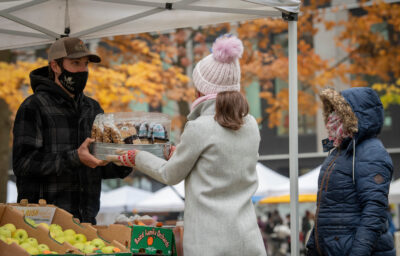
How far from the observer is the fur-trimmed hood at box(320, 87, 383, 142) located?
408cm

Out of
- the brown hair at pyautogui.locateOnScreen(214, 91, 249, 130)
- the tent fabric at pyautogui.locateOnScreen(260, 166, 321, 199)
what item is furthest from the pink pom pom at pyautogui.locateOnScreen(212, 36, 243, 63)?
the tent fabric at pyautogui.locateOnScreen(260, 166, 321, 199)

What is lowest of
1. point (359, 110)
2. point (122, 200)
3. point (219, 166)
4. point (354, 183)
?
point (122, 200)

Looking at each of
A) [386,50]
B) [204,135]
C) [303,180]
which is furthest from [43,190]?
[386,50]

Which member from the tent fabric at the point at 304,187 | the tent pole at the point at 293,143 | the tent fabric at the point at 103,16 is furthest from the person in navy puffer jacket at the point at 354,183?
the tent fabric at the point at 304,187

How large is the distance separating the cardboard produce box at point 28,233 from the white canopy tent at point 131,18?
5.66 ft

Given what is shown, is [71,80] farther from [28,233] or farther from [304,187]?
[304,187]

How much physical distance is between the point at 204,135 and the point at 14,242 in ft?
3.75

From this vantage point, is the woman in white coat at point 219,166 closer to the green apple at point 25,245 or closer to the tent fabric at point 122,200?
the green apple at point 25,245

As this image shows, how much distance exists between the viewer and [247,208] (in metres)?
3.43

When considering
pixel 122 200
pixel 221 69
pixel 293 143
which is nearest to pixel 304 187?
pixel 122 200

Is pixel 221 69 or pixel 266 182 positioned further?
pixel 266 182

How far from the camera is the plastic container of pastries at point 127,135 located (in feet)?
12.8

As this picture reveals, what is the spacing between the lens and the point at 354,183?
13.1 feet

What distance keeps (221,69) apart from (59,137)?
150cm
